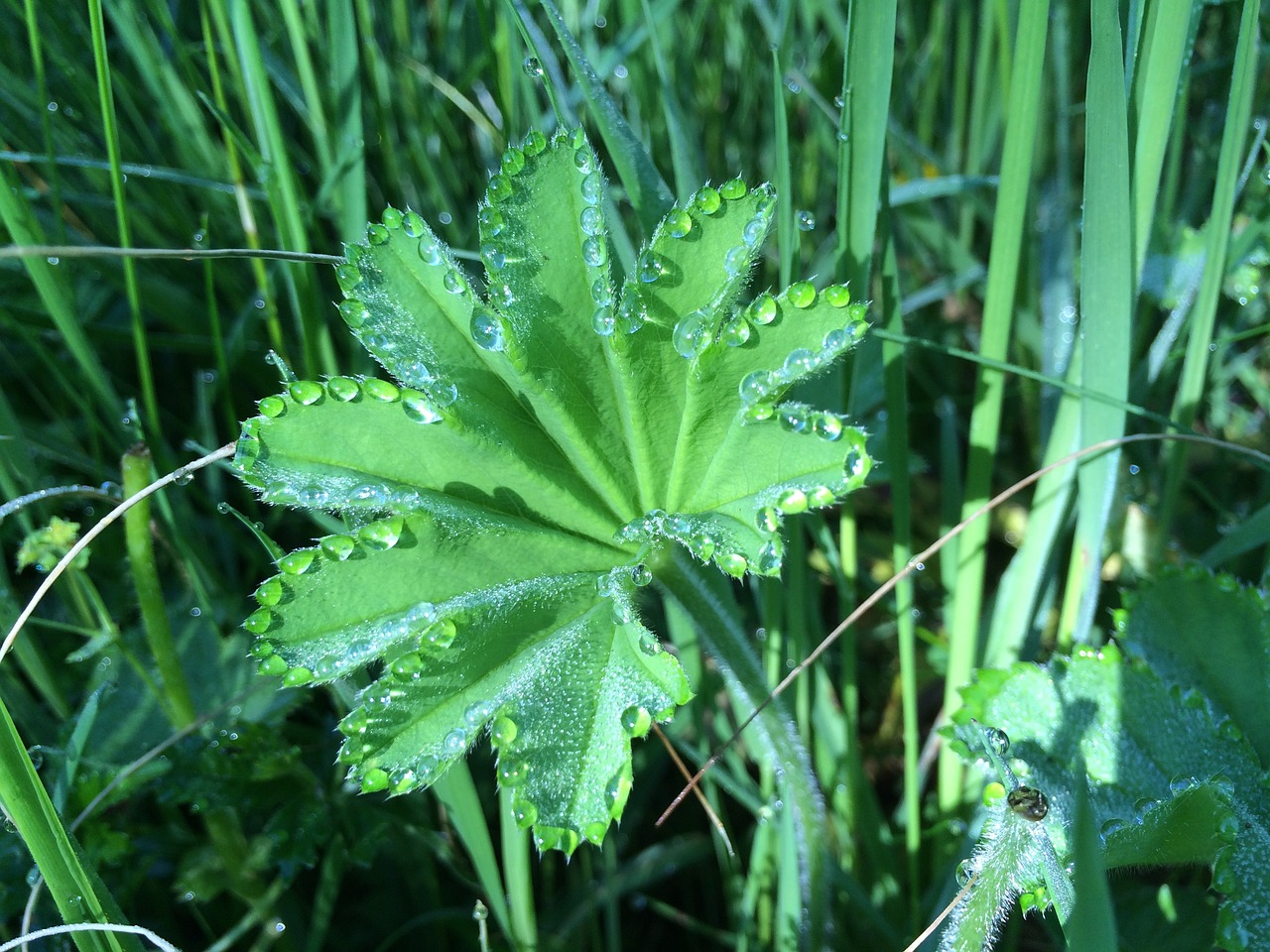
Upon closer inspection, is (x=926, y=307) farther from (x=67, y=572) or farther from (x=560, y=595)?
(x=67, y=572)

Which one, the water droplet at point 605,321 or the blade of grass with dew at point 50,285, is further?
the blade of grass with dew at point 50,285

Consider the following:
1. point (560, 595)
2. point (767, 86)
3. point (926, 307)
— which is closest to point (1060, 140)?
point (926, 307)

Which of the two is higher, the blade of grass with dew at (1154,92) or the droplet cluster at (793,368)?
the blade of grass with dew at (1154,92)

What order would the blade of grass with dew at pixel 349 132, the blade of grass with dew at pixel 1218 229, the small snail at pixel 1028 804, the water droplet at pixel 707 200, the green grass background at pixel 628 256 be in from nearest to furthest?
the small snail at pixel 1028 804
the water droplet at pixel 707 200
the blade of grass with dew at pixel 1218 229
the green grass background at pixel 628 256
the blade of grass with dew at pixel 349 132

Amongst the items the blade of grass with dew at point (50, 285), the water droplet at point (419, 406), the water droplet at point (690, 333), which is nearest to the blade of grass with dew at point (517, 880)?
the water droplet at point (419, 406)

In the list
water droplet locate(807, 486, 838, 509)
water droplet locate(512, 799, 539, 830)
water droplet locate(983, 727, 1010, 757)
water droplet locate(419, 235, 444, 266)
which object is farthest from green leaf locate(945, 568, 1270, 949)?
water droplet locate(419, 235, 444, 266)

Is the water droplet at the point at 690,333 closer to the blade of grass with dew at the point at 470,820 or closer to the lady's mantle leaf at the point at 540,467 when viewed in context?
the lady's mantle leaf at the point at 540,467

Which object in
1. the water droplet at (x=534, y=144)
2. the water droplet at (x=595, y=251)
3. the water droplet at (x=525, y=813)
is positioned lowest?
the water droplet at (x=525, y=813)
